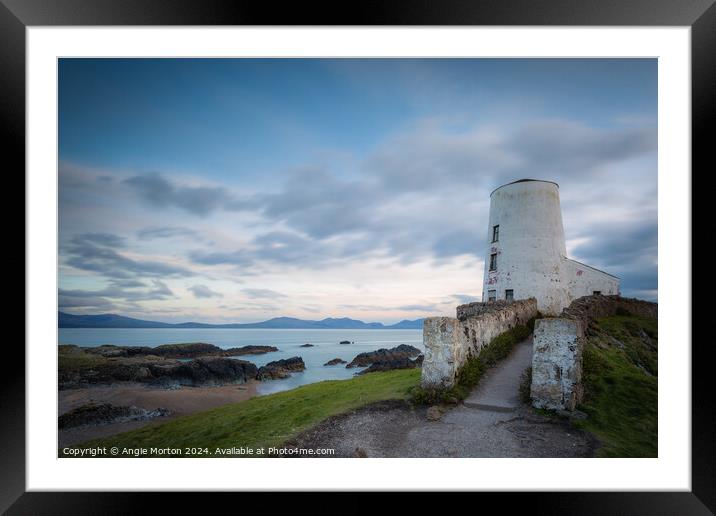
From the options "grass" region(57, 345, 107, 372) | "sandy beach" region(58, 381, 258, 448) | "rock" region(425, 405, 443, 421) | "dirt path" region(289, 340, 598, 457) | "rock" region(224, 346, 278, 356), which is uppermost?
"rock" region(425, 405, 443, 421)

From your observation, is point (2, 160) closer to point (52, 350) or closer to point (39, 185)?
point (39, 185)

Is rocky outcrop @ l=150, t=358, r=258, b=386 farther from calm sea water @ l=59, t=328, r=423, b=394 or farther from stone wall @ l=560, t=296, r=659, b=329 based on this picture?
stone wall @ l=560, t=296, r=659, b=329

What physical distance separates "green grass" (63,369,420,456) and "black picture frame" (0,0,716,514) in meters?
1.30

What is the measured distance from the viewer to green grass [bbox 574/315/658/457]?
4379mm

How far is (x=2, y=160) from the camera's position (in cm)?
397

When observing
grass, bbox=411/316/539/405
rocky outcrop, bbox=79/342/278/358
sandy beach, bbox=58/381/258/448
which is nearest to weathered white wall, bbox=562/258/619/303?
grass, bbox=411/316/539/405

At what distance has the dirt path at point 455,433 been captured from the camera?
4.23m

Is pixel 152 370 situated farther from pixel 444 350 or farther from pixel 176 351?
pixel 444 350

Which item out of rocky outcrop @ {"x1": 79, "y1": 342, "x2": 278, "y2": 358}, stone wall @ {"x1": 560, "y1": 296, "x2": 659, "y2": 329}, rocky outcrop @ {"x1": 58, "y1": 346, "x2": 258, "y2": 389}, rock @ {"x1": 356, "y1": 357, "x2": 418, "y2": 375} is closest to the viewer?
rocky outcrop @ {"x1": 58, "y1": 346, "x2": 258, "y2": 389}

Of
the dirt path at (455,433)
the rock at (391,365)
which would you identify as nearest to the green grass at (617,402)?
the dirt path at (455,433)

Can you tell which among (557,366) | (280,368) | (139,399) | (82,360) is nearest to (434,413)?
(557,366)

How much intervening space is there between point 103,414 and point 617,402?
11.2 meters

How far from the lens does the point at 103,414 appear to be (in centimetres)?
812

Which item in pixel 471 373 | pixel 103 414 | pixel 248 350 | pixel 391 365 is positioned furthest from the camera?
pixel 248 350
